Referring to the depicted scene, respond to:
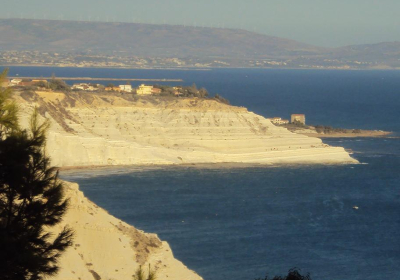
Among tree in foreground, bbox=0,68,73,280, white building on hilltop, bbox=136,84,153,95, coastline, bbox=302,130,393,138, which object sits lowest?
coastline, bbox=302,130,393,138

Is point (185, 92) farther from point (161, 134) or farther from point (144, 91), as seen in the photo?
point (161, 134)

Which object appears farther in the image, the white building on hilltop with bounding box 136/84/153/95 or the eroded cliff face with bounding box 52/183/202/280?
the white building on hilltop with bounding box 136/84/153/95

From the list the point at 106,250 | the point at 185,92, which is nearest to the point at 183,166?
the point at 185,92

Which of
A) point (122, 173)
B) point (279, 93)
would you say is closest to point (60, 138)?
point (122, 173)

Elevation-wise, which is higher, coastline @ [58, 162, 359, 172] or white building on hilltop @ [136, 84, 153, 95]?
white building on hilltop @ [136, 84, 153, 95]

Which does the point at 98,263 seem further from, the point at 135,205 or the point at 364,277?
the point at 135,205

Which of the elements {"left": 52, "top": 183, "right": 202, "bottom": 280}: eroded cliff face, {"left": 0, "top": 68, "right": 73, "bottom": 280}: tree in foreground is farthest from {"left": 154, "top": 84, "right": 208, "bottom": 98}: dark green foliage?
{"left": 0, "top": 68, "right": 73, "bottom": 280}: tree in foreground

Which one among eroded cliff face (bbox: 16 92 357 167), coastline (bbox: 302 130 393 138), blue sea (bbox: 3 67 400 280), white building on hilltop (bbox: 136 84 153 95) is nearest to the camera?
blue sea (bbox: 3 67 400 280)

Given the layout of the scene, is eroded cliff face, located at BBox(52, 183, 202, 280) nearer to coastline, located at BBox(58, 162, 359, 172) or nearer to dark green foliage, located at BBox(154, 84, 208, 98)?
coastline, located at BBox(58, 162, 359, 172)
